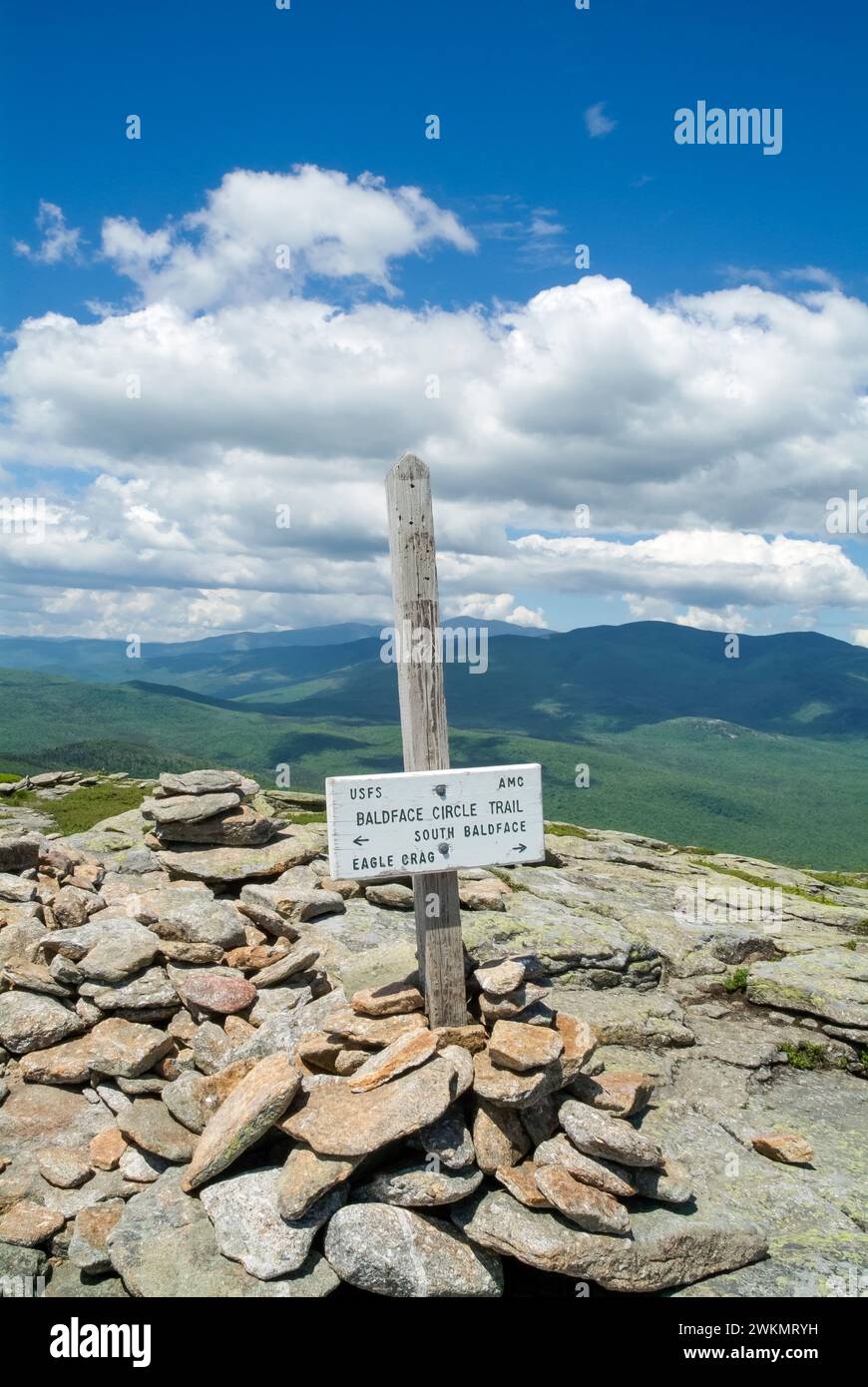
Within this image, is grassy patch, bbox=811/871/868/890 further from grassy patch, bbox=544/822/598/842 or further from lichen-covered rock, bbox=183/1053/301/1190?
lichen-covered rock, bbox=183/1053/301/1190

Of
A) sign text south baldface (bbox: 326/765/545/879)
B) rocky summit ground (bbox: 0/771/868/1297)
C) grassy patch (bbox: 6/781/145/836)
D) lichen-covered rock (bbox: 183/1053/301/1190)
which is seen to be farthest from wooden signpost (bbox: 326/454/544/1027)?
grassy patch (bbox: 6/781/145/836)

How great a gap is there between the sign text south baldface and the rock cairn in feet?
5.21

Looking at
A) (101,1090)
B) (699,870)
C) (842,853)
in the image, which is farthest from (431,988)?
(842,853)

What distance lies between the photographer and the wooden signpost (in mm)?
9062

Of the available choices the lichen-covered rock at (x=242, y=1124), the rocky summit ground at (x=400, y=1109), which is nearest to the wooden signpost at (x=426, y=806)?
the rocky summit ground at (x=400, y=1109)

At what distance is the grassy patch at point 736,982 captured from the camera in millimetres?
14531

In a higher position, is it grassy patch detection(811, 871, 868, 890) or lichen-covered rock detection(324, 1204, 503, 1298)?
lichen-covered rock detection(324, 1204, 503, 1298)

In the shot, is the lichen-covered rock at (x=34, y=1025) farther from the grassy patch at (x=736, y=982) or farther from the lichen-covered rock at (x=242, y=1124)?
the grassy patch at (x=736, y=982)

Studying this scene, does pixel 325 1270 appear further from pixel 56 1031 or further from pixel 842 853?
pixel 842 853

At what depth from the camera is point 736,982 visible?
14570mm

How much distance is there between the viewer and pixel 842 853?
19525cm

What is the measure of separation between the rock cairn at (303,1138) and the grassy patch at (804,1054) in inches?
156

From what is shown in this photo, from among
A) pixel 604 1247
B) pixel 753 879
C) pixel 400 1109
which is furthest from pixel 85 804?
pixel 604 1247

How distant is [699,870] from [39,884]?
28137mm
